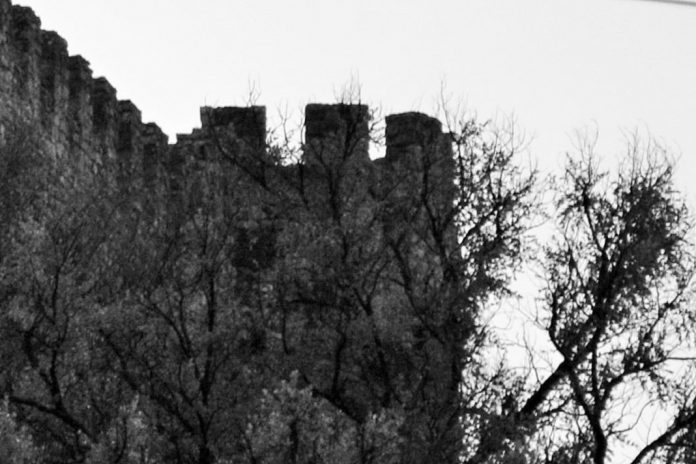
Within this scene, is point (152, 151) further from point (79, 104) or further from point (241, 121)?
point (241, 121)

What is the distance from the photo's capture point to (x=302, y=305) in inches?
804

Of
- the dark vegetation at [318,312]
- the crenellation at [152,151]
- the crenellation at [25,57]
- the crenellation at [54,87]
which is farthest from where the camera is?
the crenellation at [152,151]

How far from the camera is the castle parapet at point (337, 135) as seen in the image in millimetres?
21578

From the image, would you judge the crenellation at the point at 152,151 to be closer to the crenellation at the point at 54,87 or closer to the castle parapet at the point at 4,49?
the crenellation at the point at 54,87

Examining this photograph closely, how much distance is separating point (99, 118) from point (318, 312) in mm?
5459

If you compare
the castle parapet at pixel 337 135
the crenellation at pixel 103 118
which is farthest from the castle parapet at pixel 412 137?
the crenellation at pixel 103 118

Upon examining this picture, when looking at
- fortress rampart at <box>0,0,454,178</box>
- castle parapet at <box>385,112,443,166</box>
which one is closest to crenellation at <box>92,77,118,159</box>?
fortress rampart at <box>0,0,454,178</box>

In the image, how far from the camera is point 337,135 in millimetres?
22125

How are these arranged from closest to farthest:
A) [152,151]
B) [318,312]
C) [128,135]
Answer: [318,312]
[128,135]
[152,151]

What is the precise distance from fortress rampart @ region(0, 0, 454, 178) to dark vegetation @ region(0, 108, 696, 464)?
145 mm

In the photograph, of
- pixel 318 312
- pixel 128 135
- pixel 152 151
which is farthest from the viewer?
pixel 152 151

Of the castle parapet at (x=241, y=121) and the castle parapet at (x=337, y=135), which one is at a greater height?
the castle parapet at (x=241, y=121)

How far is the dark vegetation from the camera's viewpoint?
18062mm

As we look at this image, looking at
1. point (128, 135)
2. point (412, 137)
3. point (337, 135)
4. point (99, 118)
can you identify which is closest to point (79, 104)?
point (99, 118)
